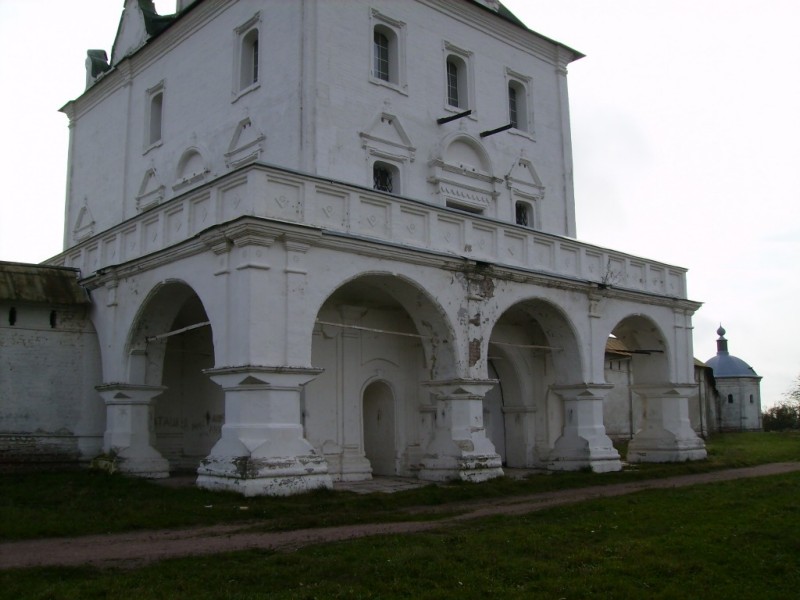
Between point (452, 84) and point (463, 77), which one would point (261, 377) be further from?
point (463, 77)

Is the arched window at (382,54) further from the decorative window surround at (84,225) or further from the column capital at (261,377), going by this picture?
the decorative window surround at (84,225)

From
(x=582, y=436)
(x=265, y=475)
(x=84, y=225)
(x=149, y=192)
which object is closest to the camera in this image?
(x=265, y=475)

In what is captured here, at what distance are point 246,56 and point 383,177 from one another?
4.47 metres

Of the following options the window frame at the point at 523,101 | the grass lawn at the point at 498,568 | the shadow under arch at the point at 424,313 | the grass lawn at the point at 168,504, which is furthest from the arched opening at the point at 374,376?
the window frame at the point at 523,101

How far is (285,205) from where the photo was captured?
48.0ft

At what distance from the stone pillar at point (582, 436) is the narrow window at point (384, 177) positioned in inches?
240

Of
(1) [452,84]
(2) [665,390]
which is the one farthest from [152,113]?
(2) [665,390]

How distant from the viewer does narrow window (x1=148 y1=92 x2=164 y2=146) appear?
2328 centimetres

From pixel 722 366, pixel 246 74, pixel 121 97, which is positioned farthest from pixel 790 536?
pixel 722 366

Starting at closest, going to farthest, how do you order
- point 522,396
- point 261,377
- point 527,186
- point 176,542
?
1. point 176,542
2. point 261,377
3. point 522,396
4. point 527,186

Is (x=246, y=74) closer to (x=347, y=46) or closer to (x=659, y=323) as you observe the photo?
(x=347, y=46)

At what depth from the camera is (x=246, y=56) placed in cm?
2034

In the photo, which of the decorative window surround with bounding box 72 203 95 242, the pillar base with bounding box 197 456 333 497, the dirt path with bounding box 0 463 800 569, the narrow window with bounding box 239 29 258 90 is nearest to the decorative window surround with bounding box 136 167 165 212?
the decorative window surround with bounding box 72 203 95 242

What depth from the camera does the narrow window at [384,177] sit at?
19.6 meters
